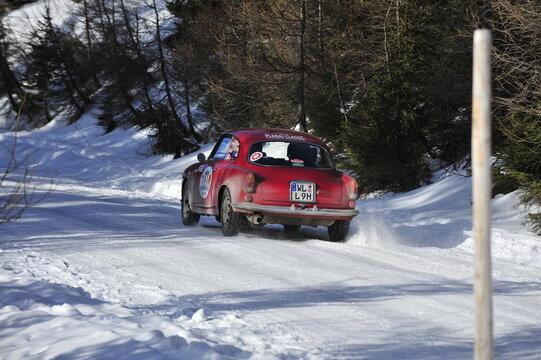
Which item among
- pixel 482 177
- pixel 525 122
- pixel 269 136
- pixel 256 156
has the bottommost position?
pixel 482 177

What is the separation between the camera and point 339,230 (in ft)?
37.5

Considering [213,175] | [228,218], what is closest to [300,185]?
[228,218]

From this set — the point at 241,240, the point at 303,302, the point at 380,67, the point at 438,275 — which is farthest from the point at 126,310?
the point at 380,67

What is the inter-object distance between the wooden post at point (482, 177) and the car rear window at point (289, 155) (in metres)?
8.39

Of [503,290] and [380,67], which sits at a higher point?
[380,67]

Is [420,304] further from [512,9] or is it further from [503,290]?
[512,9]

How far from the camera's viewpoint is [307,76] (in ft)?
77.6

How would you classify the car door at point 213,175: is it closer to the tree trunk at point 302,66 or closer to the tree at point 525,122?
the tree at point 525,122

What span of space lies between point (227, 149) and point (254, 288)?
199 inches

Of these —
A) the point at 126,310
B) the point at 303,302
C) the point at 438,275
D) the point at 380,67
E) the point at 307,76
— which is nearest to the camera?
the point at 126,310

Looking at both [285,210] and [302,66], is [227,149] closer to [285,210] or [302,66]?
[285,210]

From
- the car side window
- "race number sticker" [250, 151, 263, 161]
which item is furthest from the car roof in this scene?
"race number sticker" [250, 151, 263, 161]

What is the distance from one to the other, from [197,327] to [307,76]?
1856 cm

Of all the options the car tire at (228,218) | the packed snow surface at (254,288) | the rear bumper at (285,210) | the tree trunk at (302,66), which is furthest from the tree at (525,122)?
the tree trunk at (302,66)
